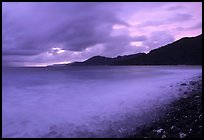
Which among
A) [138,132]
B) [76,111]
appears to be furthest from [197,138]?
[76,111]

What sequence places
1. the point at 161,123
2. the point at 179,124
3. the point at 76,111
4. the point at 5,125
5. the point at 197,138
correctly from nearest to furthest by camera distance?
the point at 197,138
the point at 179,124
the point at 161,123
the point at 5,125
the point at 76,111

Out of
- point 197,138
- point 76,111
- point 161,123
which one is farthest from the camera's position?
point 76,111

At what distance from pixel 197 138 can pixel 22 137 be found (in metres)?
6.35

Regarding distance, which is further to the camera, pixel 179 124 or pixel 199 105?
pixel 199 105

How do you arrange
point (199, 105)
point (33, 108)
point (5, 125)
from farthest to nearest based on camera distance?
point (33, 108) → point (199, 105) → point (5, 125)

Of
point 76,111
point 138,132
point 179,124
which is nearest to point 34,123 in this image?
point 76,111

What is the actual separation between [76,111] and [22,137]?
15.8ft

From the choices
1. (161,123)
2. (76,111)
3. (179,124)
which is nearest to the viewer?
(179,124)

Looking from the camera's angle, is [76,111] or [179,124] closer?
[179,124]

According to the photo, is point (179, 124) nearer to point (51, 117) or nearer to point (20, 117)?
point (51, 117)

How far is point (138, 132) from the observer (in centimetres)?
952

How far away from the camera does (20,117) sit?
41.8ft

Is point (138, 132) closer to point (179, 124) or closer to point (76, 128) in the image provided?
point (179, 124)

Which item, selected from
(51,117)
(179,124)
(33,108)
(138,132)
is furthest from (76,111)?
(179,124)
